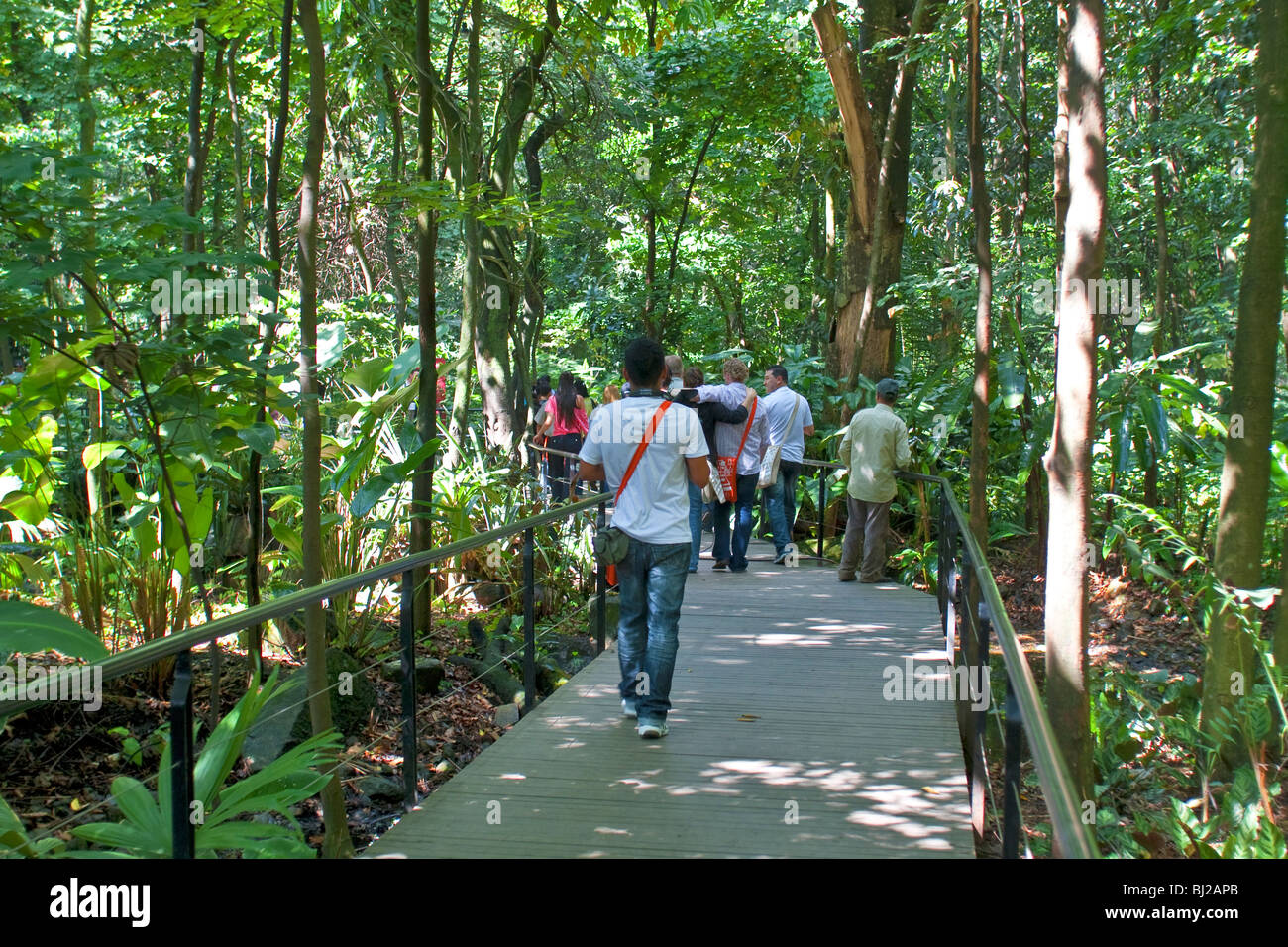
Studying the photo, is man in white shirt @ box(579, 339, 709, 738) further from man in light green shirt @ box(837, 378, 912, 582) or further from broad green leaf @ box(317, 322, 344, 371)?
man in light green shirt @ box(837, 378, 912, 582)

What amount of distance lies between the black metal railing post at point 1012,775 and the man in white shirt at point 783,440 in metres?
6.51

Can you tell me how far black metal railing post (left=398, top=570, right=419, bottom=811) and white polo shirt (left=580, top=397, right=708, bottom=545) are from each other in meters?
1.14

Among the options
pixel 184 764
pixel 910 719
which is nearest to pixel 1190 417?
pixel 910 719

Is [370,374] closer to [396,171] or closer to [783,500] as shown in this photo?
[396,171]

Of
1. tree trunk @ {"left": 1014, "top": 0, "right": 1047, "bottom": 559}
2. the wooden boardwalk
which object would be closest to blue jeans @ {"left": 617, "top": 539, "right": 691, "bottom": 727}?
the wooden boardwalk

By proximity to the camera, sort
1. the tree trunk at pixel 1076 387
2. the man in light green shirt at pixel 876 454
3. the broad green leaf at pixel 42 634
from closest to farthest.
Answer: the broad green leaf at pixel 42 634 → the tree trunk at pixel 1076 387 → the man in light green shirt at pixel 876 454

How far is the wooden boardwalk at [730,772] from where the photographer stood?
4.02 m

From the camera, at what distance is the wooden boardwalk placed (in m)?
4.02

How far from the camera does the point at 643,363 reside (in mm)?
5129

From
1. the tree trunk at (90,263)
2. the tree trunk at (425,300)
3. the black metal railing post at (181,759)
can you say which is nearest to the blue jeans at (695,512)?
the tree trunk at (425,300)

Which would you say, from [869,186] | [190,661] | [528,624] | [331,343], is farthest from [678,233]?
[190,661]

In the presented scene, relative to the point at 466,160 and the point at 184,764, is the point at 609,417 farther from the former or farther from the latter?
the point at 466,160

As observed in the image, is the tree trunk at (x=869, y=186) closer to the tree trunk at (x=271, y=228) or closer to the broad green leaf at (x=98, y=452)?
the tree trunk at (x=271, y=228)
